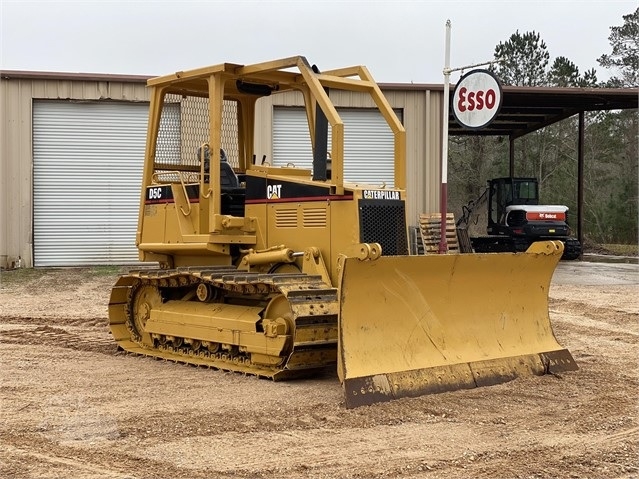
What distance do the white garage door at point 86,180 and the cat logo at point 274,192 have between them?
13.0m

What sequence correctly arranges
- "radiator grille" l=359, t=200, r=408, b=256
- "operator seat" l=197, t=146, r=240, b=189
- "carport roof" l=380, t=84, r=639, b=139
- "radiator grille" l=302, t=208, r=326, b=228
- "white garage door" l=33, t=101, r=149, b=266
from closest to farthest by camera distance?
"radiator grille" l=359, t=200, r=408, b=256, "radiator grille" l=302, t=208, r=326, b=228, "operator seat" l=197, t=146, r=240, b=189, "white garage door" l=33, t=101, r=149, b=266, "carport roof" l=380, t=84, r=639, b=139

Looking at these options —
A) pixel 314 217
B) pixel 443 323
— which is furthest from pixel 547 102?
pixel 443 323

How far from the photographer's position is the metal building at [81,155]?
20391 millimetres

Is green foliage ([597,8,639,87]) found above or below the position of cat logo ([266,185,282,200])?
above

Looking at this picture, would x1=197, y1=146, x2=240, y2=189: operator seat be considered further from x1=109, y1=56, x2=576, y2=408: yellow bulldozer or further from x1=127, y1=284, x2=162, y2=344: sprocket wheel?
x1=127, y1=284, x2=162, y2=344: sprocket wheel

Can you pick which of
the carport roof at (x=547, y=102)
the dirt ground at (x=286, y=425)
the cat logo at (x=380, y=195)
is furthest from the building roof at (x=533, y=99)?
the cat logo at (x=380, y=195)

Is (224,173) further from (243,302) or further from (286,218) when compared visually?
(243,302)

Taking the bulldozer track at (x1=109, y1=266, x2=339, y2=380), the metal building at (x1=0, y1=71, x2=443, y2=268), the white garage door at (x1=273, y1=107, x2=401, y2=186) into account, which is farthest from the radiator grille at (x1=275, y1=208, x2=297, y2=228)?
the white garage door at (x1=273, y1=107, x2=401, y2=186)

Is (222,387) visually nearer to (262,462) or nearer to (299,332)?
(299,332)

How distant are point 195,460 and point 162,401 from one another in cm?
181

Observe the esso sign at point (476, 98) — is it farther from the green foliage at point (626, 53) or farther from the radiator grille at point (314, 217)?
the green foliage at point (626, 53)

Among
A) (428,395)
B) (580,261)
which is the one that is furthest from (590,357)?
(580,261)

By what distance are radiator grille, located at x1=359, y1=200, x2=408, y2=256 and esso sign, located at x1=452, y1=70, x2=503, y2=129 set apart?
24.4ft

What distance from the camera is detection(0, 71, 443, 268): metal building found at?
20.4 metres
